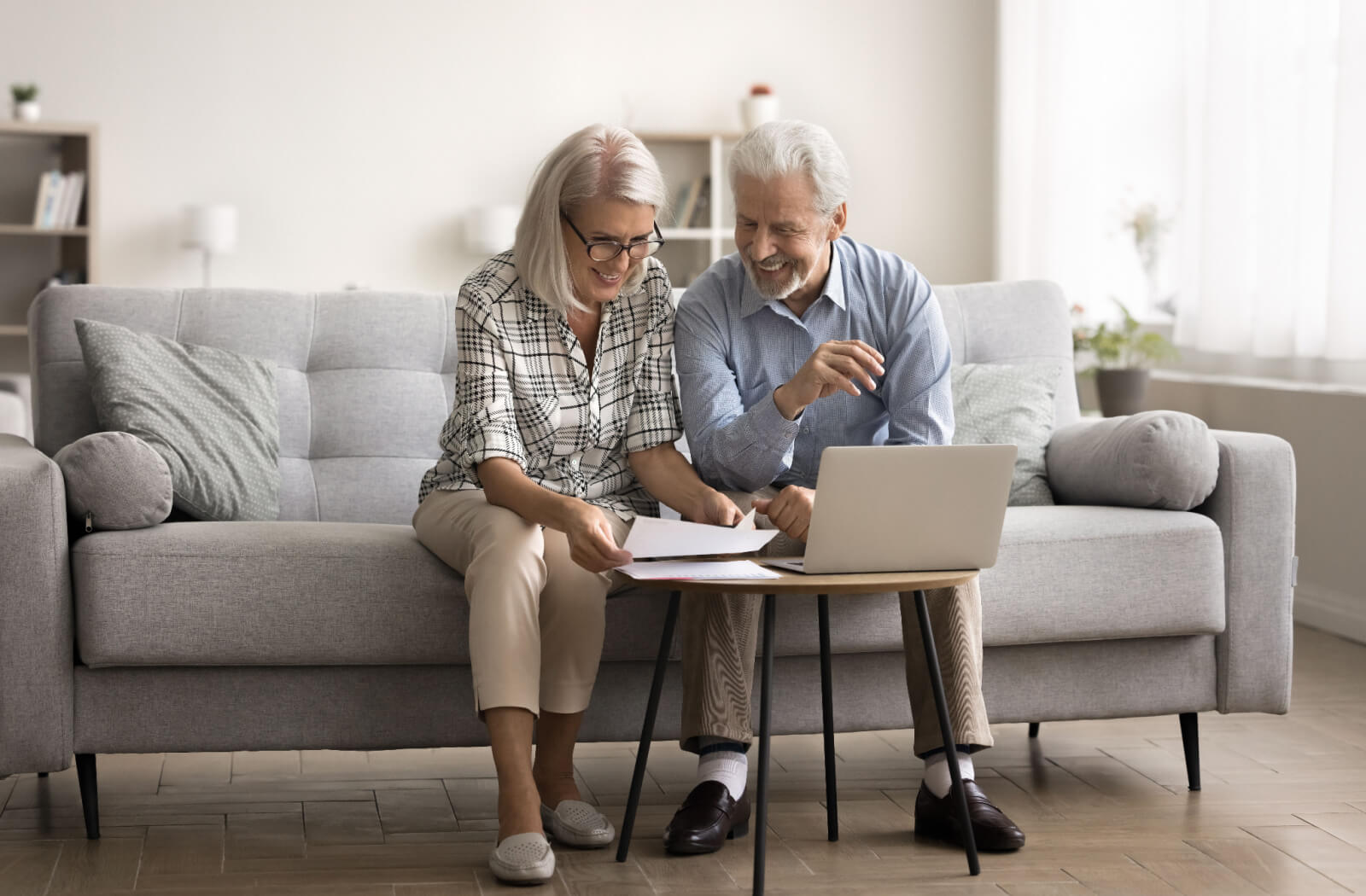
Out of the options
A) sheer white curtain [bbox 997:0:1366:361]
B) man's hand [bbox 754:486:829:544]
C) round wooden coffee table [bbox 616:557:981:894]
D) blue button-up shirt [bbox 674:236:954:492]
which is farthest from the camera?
sheer white curtain [bbox 997:0:1366:361]

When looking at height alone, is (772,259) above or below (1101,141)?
below

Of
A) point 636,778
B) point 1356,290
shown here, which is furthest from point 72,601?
point 1356,290

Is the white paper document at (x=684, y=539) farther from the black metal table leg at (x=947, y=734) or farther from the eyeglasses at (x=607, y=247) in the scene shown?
the eyeglasses at (x=607, y=247)

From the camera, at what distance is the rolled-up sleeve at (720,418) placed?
91.0 inches

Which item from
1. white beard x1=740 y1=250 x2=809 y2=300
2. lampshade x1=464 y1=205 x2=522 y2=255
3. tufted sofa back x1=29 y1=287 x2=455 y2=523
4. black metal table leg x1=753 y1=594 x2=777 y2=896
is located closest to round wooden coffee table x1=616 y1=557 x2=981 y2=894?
black metal table leg x1=753 y1=594 x2=777 y2=896

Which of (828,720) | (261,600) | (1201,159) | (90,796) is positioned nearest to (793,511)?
(828,720)

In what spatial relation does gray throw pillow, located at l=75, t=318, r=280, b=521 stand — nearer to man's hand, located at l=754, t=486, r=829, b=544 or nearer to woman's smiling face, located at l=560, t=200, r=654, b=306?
woman's smiling face, located at l=560, t=200, r=654, b=306

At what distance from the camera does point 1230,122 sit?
4797 mm

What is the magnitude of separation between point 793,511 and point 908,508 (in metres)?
0.29

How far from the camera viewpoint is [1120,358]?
515 cm

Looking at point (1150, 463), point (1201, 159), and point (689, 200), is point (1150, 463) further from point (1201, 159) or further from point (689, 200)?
point (689, 200)

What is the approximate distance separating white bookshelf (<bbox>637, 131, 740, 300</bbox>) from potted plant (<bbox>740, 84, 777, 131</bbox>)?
0.40 feet

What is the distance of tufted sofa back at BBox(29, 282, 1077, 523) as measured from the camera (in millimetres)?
2789

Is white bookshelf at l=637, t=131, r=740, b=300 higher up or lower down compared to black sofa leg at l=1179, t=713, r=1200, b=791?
higher up
